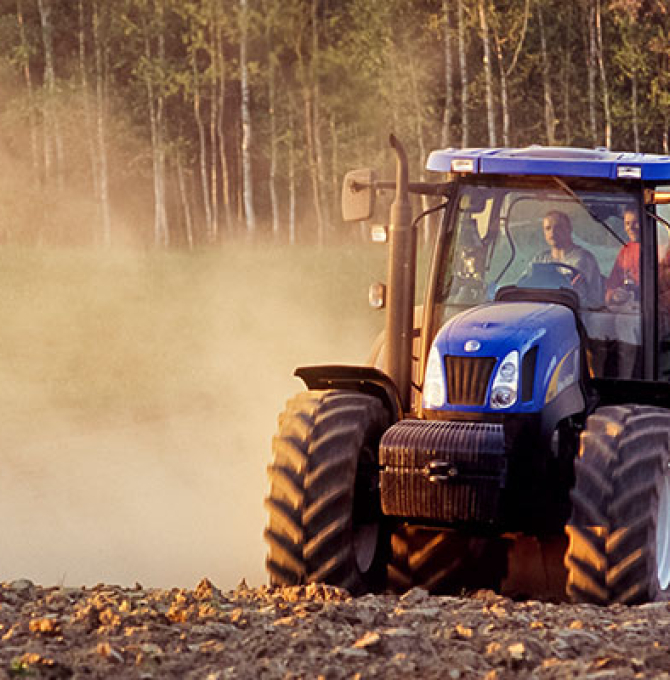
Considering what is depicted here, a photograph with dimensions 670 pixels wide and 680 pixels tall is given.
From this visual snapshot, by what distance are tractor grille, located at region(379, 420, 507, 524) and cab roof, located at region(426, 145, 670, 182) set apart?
173 cm

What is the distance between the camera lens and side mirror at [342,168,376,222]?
25.8ft

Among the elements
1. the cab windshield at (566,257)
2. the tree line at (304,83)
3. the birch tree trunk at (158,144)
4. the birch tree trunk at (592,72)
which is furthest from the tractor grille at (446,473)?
the birch tree trunk at (158,144)

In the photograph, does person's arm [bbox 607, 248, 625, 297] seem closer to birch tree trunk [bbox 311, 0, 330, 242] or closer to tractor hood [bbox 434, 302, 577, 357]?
tractor hood [bbox 434, 302, 577, 357]

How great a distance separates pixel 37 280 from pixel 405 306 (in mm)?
18339

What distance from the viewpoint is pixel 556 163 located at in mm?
8219

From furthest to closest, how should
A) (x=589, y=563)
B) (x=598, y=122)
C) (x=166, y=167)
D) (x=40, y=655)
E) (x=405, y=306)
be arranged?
(x=166, y=167), (x=598, y=122), (x=405, y=306), (x=589, y=563), (x=40, y=655)

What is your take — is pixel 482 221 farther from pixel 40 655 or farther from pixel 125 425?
pixel 125 425

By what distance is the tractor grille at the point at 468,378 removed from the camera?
738cm

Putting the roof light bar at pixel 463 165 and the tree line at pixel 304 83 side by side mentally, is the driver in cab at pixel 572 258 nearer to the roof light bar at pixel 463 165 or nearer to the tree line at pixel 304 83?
the roof light bar at pixel 463 165

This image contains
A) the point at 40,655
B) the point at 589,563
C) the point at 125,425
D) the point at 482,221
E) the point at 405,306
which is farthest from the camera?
the point at 125,425

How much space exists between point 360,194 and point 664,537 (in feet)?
7.55

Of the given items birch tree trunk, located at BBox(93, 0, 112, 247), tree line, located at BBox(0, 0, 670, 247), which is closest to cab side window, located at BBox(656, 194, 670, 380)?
tree line, located at BBox(0, 0, 670, 247)

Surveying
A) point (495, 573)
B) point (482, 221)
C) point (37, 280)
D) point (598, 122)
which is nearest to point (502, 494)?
point (495, 573)

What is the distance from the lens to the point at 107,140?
51.8m
